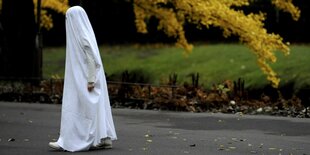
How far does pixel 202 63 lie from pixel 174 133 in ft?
55.6

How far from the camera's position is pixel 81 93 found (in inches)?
396

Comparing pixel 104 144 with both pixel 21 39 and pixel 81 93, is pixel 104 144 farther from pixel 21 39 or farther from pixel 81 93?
pixel 21 39

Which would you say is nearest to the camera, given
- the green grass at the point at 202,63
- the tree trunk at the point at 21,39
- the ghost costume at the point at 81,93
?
the ghost costume at the point at 81,93

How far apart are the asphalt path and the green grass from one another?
6.01 m

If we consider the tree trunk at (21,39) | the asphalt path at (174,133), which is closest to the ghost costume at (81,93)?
the asphalt path at (174,133)

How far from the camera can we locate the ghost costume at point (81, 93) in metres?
9.99

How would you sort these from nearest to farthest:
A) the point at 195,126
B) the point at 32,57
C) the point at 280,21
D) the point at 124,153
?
1. the point at 124,153
2. the point at 195,126
3. the point at 32,57
4. the point at 280,21

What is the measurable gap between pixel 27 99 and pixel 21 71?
3580mm

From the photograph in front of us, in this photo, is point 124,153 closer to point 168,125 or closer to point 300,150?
point 300,150

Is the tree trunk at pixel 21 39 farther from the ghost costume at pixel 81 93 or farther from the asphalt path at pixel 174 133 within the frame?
the ghost costume at pixel 81 93

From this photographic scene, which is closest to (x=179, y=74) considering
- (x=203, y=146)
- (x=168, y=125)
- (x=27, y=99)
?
(x=27, y=99)

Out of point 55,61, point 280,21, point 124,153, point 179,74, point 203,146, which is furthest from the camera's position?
point 55,61

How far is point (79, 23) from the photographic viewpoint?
394 inches

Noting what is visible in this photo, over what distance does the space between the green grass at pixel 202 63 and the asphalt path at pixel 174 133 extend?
601 centimetres
